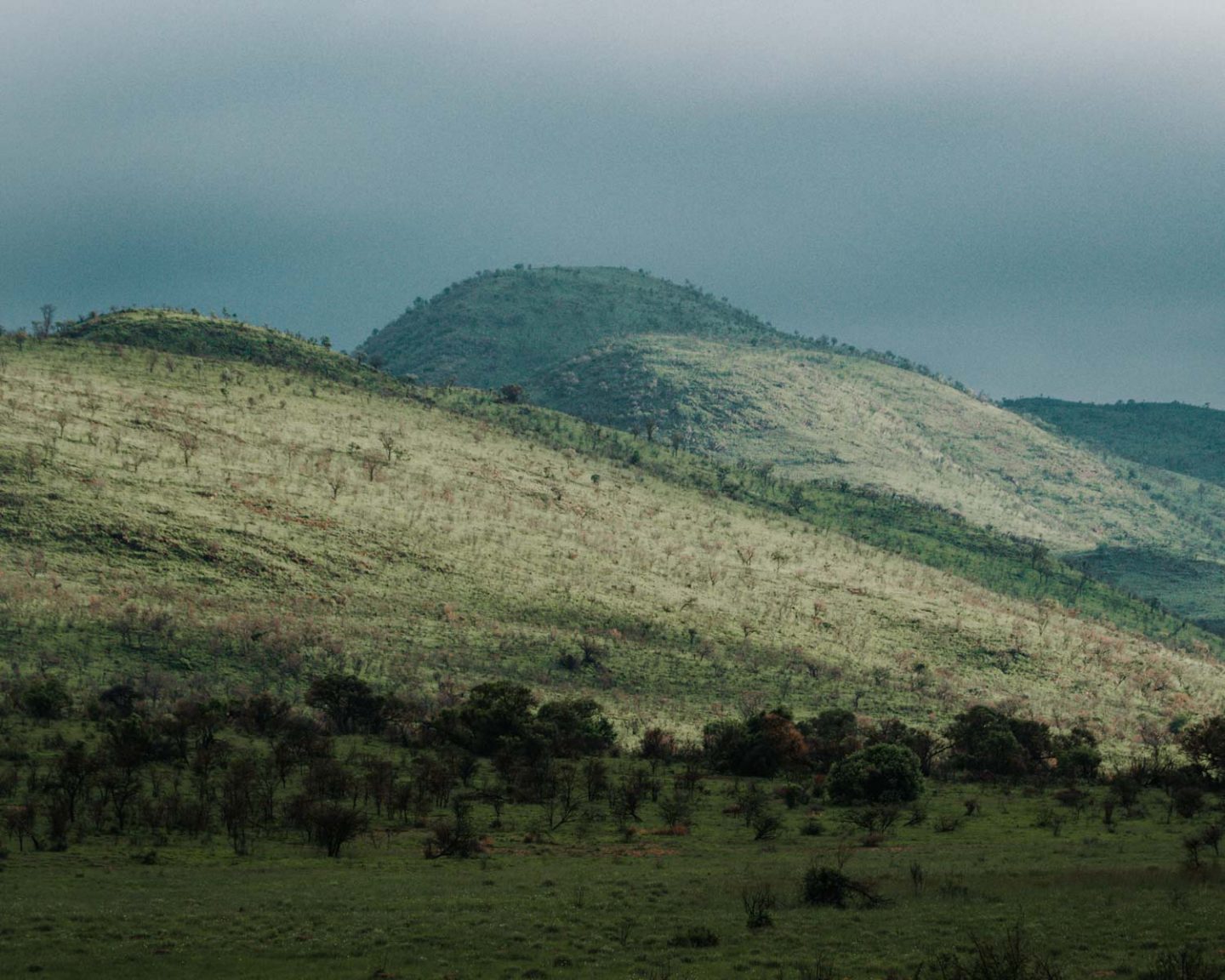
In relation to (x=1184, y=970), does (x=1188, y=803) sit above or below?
below

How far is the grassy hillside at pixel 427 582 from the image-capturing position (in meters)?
107

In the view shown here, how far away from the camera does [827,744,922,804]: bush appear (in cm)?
6356

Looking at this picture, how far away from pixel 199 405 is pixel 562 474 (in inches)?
2196

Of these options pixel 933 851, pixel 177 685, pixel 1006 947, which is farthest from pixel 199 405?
pixel 1006 947

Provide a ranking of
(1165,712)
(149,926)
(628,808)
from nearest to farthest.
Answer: (149,926) < (628,808) < (1165,712)

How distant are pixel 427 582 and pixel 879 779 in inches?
3012

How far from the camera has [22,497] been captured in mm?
123062

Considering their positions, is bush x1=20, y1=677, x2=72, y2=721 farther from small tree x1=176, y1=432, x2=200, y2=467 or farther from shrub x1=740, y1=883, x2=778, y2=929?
small tree x1=176, y1=432, x2=200, y2=467

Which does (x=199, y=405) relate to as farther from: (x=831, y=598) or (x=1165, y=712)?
(x=1165, y=712)

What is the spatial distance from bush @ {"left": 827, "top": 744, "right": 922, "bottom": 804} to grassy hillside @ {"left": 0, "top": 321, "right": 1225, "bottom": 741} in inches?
1448

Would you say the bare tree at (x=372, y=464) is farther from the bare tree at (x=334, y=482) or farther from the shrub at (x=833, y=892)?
the shrub at (x=833, y=892)

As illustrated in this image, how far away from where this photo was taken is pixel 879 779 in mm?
63781

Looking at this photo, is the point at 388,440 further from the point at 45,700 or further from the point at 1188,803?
the point at 1188,803

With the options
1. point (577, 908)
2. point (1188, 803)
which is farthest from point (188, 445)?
point (577, 908)
